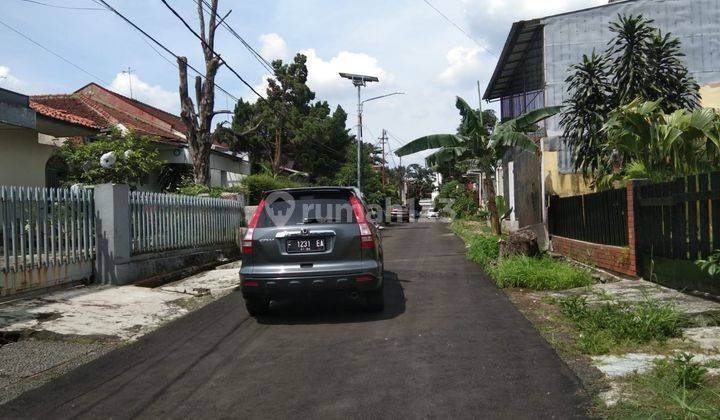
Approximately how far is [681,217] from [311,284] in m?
5.13

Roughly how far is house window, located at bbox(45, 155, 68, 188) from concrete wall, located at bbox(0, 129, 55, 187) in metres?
0.69

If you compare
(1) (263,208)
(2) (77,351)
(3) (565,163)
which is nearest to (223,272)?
(1) (263,208)

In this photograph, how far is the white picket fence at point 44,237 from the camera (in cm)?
812

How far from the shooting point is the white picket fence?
8.12m

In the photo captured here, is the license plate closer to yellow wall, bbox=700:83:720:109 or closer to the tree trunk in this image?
the tree trunk

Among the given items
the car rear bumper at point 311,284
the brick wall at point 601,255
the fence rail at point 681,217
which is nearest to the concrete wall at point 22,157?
the car rear bumper at point 311,284

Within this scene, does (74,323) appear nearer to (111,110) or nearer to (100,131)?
(100,131)

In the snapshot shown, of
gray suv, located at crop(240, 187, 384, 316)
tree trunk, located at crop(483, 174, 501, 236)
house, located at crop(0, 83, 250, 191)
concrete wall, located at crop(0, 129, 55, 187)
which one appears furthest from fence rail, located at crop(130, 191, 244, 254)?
tree trunk, located at crop(483, 174, 501, 236)

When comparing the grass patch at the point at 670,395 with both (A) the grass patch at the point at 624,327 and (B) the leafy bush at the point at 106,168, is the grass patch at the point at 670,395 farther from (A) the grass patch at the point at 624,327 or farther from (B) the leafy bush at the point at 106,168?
(B) the leafy bush at the point at 106,168

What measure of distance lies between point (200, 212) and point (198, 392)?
10.1 meters

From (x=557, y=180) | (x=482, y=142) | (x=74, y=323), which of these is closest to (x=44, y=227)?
(x=74, y=323)

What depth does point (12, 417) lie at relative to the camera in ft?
13.9

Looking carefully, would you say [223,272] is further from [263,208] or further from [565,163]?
[565,163]

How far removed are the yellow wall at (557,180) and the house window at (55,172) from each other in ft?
47.8
